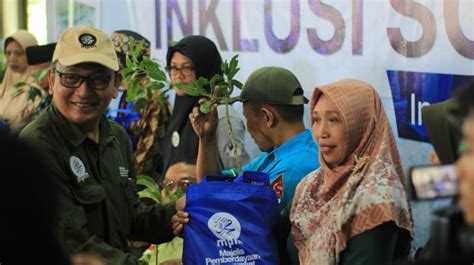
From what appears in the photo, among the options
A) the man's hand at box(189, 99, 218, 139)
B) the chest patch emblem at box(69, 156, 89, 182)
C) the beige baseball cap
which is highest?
the beige baseball cap

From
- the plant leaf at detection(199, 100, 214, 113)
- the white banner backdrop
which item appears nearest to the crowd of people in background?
the plant leaf at detection(199, 100, 214, 113)

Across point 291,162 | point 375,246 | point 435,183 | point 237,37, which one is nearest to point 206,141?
point 291,162

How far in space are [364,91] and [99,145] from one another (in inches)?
41.6

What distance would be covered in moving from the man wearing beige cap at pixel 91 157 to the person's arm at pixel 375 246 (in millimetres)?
821

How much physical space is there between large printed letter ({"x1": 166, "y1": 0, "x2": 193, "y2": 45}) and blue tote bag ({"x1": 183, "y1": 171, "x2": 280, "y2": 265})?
2452mm

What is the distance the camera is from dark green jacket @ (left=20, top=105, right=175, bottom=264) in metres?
3.36

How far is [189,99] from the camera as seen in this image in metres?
5.31

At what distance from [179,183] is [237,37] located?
3.55ft

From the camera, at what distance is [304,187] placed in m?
3.69

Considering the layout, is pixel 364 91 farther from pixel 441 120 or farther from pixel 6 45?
pixel 6 45

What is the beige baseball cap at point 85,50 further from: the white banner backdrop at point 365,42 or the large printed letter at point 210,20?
the large printed letter at point 210,20

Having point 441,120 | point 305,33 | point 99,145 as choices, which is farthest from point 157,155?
point 441,120


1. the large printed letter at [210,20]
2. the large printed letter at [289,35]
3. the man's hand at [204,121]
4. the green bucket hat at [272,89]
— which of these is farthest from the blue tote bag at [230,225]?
the large printed letter at [210,20]

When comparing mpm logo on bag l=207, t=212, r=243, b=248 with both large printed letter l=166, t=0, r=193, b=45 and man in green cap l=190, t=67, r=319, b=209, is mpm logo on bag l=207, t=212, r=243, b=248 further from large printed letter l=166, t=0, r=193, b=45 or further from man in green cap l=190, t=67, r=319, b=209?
large printed letter l=166, t=0, r=193, b=45
